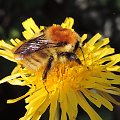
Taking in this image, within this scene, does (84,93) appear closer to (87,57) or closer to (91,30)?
(87,57)

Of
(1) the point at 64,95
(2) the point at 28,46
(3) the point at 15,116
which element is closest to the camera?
(2) the point at 28,46

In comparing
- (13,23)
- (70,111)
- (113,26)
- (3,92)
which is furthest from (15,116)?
(70,111)

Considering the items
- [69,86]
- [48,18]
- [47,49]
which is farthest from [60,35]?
[48,18]

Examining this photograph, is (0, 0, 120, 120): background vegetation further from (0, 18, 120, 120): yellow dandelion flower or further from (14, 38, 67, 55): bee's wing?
(14, 38, 67, 55): bee's wing

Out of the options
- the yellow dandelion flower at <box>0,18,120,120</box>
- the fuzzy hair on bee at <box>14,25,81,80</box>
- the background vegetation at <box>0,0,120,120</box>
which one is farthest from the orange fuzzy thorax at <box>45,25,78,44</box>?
the background vegetation at <box>0,0,120,120</box>

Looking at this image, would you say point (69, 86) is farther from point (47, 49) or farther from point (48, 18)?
point (48, 18)

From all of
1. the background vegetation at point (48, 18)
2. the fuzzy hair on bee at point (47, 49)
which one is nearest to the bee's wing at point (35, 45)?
the fuzzy hair on bee at point (47, 49)
